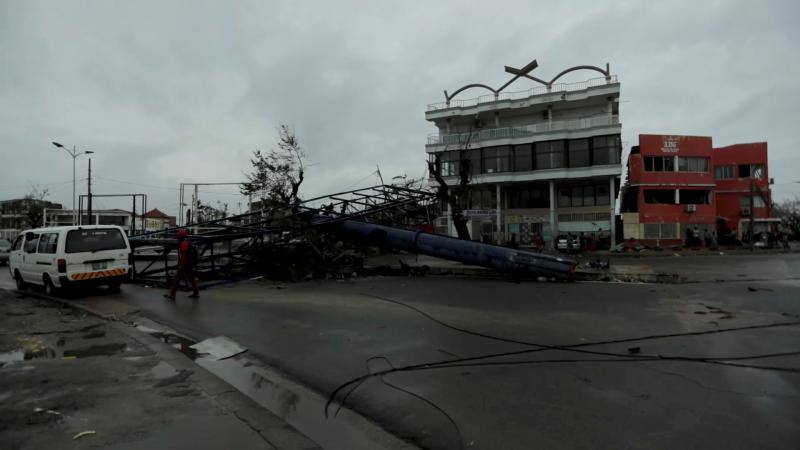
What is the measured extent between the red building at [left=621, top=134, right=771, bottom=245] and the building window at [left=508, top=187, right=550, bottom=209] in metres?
6.99

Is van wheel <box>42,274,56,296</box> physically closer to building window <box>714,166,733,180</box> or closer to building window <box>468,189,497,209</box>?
building window <box>468,189,497,209</box>

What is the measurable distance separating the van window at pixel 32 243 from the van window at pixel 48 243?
349 millimetres

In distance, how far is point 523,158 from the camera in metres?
41.2

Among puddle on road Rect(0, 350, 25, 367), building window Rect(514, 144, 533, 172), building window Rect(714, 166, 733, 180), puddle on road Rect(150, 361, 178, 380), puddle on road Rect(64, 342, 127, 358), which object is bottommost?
puddle on road Rect(150, 361, 178, 380)

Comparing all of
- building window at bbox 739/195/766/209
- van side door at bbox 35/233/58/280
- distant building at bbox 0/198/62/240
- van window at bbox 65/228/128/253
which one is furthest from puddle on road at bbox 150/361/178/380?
distant building at bbox 0/198/62/240

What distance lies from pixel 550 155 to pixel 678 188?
456 inches

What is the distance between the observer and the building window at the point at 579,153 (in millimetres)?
39219

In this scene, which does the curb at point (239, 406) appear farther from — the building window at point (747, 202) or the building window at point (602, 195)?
the building window at point (747, 202)

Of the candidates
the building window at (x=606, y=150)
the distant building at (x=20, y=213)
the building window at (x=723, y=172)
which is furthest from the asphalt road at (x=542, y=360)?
the distant building at (x=20, y=213)

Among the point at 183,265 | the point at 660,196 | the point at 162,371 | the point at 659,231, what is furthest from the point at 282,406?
the point at 660,196

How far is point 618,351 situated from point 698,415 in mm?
2056

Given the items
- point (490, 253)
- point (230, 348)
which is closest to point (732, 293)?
point (490, 253)

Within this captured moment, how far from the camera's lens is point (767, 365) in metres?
5.27

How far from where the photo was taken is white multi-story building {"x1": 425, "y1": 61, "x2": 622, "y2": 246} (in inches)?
1539
